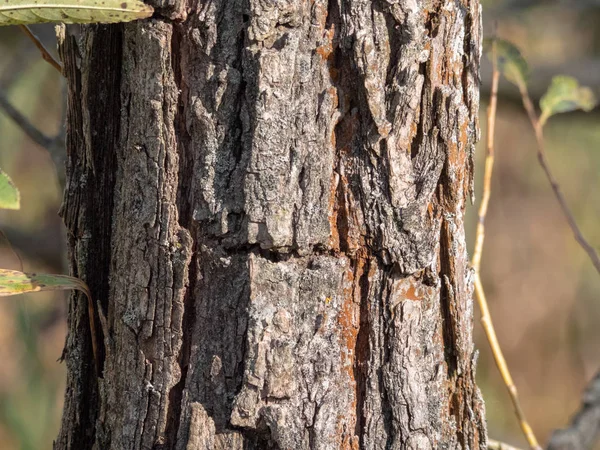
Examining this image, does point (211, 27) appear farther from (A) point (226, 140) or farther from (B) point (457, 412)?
(B) point (457, 412)

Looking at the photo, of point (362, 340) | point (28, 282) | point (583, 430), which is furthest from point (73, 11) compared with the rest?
point (583, 430)

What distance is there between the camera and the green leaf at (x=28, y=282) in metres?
0.71

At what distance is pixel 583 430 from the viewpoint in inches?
56.8

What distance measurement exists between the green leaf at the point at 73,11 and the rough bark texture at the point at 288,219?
4cm

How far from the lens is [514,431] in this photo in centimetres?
432

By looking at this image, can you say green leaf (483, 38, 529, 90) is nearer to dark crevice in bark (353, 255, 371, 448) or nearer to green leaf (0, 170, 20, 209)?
dark crevice in bark (353, 255, 371, 448)

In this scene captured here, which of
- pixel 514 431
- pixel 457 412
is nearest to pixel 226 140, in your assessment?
pixel 457 412

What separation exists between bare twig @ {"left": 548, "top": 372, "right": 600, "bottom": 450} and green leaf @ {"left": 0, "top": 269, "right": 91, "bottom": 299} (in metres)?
1.18

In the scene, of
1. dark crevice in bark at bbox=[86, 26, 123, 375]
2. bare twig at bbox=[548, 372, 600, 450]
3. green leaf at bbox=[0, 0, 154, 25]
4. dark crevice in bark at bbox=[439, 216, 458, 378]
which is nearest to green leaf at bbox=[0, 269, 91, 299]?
dark crevice in bark at bbox=[86, 26, 123, 375]

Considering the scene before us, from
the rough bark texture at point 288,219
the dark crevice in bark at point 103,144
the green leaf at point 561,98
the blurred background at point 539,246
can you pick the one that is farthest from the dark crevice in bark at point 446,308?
the blurred background at point 539,246

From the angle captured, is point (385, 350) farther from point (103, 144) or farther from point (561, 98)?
point (561, 98)

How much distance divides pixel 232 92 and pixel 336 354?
32 cm

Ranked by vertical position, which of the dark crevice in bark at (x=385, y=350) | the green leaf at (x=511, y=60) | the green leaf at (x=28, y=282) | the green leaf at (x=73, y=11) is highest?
the green leaf at (x=511, y=60)

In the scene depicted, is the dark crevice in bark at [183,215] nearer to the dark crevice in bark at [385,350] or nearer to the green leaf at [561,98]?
the dark crevice in bark at [385,350]
